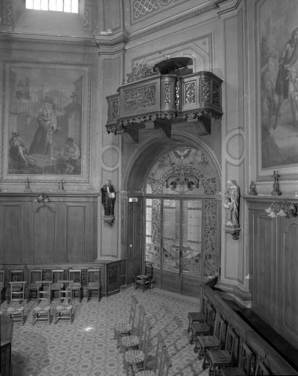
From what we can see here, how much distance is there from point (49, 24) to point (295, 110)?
975 centimetres

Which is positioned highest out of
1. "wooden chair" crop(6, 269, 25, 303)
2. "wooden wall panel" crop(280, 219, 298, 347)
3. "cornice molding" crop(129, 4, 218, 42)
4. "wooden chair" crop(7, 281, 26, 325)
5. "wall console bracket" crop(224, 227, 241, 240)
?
"cornice molding" crop(129, 4, 218, 42)

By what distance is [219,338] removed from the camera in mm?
6785

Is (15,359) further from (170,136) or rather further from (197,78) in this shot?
(197,78)

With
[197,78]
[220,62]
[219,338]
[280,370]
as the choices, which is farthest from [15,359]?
[220,62]

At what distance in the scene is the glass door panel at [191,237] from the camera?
441 inches

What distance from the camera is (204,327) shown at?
734 cm

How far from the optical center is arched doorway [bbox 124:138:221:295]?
10961 millimetres

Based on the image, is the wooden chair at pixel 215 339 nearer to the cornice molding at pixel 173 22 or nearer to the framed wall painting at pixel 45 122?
the framed wall painting at pixel 45 122

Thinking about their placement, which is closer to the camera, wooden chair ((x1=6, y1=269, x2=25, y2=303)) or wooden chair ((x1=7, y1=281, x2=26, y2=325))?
wooden chair ((x1=7, y1=281, x2=26, y2=325))

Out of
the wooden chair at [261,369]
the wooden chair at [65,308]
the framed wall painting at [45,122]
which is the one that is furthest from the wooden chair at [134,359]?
the framed wall painting at [45,122]

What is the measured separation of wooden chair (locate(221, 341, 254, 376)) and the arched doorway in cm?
468

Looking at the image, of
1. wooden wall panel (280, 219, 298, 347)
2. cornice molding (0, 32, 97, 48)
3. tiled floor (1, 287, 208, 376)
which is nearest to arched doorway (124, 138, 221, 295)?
tiled floor (1, 287, 208, 376)

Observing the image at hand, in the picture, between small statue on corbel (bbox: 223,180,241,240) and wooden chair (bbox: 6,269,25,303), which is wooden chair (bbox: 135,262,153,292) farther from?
small statue on corbel (bbox: 223,180,241,240)

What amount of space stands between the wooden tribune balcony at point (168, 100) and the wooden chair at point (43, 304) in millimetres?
5569
